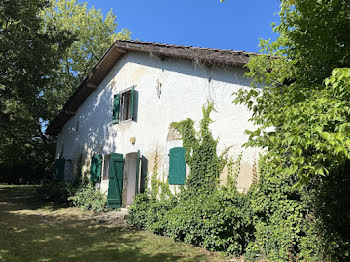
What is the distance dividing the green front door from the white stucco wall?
1.51 feet

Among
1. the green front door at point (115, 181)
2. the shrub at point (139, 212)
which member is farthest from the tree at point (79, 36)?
the shrub at point (139, 212)

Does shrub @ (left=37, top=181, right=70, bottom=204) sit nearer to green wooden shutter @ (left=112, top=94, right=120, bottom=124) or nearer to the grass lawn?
the grass lawn

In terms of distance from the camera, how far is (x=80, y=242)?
6703 millimetres

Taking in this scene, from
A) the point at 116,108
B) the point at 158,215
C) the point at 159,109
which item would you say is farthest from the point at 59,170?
the point at 158,215

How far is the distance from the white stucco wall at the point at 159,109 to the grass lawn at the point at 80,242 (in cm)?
208

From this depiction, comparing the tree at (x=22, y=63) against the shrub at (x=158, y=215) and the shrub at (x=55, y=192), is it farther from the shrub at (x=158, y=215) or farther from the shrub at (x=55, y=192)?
the shrub at (x=158, y=215)

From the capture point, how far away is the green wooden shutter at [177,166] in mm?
8078

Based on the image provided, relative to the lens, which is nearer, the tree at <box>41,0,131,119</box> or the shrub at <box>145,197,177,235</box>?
the shrub at <box>145,197,177,235</box>

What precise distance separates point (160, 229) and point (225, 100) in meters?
3.85

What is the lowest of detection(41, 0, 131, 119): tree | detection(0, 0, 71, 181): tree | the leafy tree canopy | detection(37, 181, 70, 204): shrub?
detection(37, 181, 70, 204): shrub

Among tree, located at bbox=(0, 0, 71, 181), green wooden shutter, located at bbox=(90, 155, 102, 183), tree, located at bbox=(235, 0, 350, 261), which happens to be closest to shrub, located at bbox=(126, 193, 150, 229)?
tree, located at bbox=(235, 0, 350, 261)

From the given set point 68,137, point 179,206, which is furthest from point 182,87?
point 68,137

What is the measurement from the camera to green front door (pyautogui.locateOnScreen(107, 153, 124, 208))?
10250 millimetres

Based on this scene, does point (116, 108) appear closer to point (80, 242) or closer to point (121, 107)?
point (121, 107)
